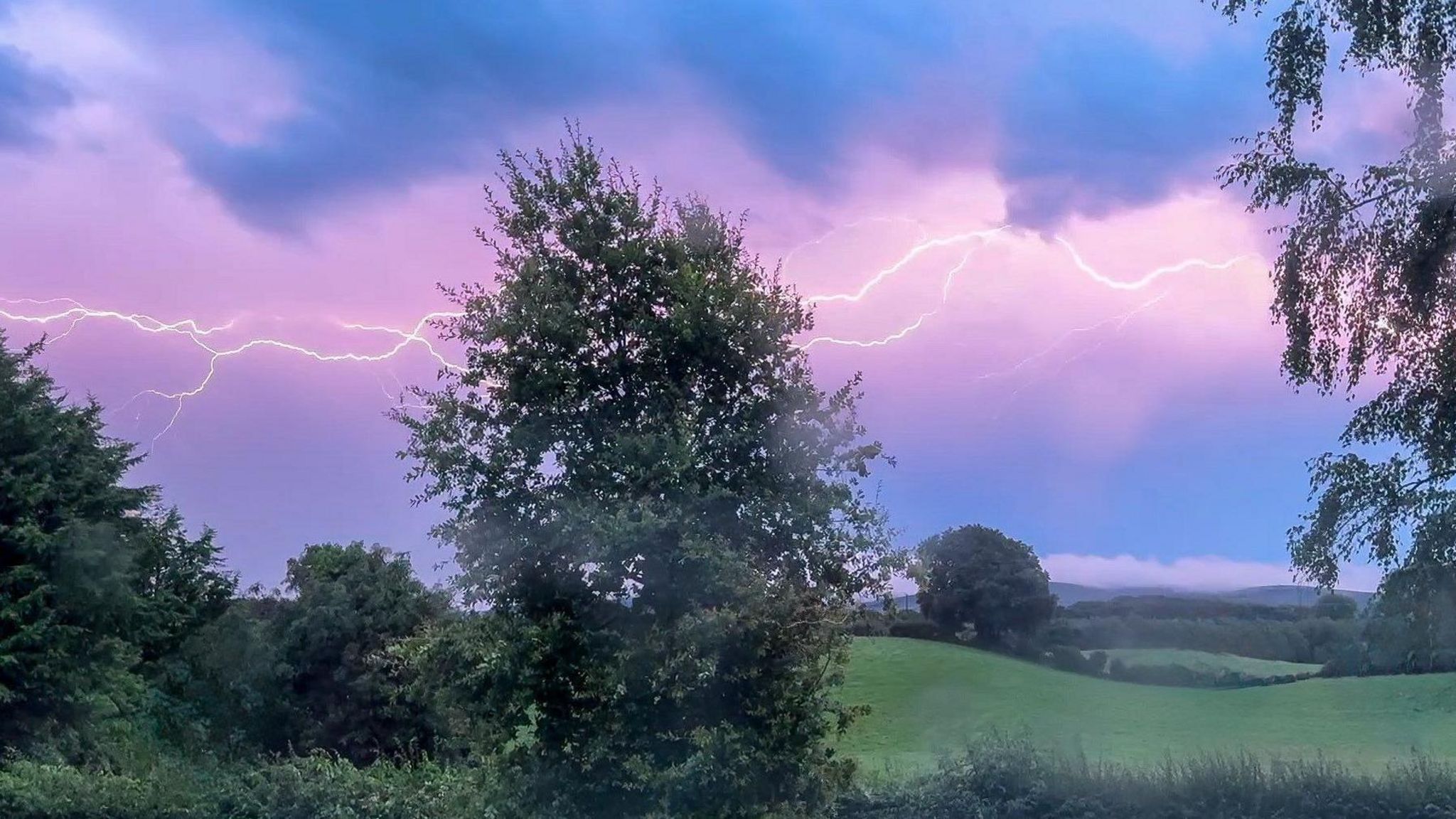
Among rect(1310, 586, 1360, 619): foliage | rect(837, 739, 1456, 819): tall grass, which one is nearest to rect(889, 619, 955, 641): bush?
rect(1310, 586, 1360, 619): foliage

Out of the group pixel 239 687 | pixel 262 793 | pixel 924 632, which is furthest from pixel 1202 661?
pixel 239 687

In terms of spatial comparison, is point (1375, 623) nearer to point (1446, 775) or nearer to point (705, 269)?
point (1446, 775)

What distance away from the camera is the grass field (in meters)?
21.4

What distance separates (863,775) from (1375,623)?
584 centimetres

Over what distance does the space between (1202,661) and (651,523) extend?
74.0ft

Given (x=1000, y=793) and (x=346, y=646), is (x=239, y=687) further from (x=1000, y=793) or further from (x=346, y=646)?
(x=1000, y=793)

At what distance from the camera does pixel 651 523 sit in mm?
12094

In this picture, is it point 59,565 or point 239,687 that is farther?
point 239,687

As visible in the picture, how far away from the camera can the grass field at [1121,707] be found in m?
21.4

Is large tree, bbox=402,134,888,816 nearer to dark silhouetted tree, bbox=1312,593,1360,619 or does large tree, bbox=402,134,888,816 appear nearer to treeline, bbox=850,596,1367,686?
dark silhouetted tree, bbox=1312,593,1360,619

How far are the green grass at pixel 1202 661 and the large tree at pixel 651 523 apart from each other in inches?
749

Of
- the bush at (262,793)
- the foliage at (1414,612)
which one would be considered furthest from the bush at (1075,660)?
the bush at (262,793)

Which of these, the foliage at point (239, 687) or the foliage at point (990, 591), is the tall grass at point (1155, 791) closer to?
the foliage at point (990, 591)

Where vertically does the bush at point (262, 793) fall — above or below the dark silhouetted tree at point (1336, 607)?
below
